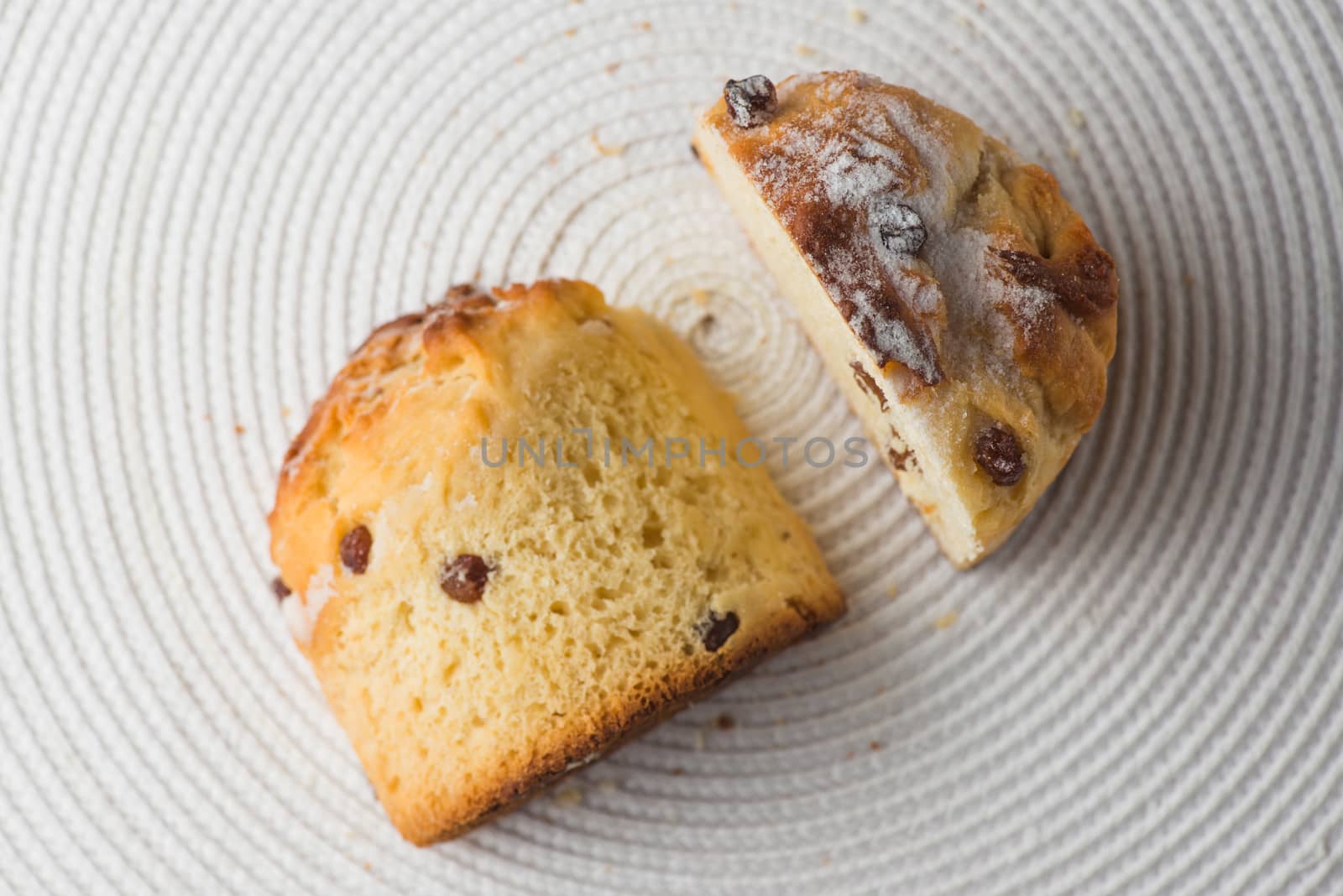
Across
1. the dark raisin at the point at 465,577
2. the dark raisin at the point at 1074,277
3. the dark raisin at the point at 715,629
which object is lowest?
the dark raisin at the point at 715,629

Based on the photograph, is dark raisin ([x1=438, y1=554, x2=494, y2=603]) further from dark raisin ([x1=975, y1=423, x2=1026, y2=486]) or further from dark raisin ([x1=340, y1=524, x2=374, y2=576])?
dark raisin ([x1=975, y1=423, x2=1026, y2=486])

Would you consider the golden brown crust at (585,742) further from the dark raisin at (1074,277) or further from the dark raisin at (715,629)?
the dark raisin at (1074,277)

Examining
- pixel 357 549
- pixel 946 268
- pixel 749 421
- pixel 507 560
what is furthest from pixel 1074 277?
pixel 357 549

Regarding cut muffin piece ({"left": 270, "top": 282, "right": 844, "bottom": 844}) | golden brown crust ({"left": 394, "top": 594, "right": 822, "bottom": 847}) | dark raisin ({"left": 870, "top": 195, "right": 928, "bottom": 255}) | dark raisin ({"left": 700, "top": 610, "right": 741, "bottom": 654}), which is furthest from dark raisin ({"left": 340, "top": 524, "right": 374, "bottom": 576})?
dark raisin ({"left": 870, "top": 195, "right": 928, "bottom": 255})

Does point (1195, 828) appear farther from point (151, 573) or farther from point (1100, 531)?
point (151, 573)

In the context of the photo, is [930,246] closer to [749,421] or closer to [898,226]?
[898,226]

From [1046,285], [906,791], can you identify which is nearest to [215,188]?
[1046,285]

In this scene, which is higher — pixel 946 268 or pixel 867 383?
pixel 946 268

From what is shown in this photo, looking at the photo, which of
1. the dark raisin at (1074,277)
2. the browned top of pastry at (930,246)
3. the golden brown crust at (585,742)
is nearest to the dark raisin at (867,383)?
the browned top of pastry at (930,246)
